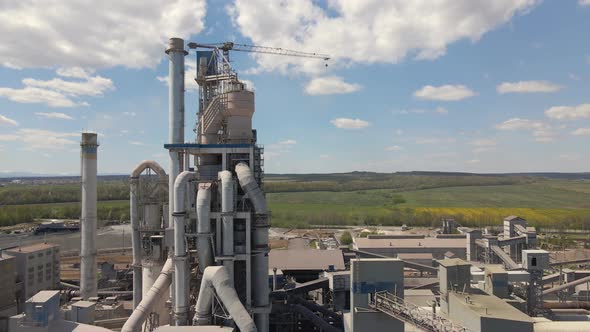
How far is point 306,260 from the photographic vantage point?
4197cm

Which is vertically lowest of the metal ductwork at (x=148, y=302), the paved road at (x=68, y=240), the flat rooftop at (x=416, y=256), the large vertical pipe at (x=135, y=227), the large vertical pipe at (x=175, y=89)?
the paved road at (x=68, y=240)

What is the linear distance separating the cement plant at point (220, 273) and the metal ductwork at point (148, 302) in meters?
0.07

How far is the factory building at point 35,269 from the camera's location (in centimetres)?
3401

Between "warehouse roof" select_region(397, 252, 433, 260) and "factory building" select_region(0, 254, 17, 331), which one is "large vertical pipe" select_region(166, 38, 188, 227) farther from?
"warehouse roof" select_region(397, 252, 433, 260)

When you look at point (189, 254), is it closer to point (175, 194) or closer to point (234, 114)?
point (175, 194)

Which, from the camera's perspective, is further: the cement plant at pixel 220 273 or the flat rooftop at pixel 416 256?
the flat rooftop at pixel 416 256

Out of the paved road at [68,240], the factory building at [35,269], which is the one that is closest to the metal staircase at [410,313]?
the factory building at [35,269]

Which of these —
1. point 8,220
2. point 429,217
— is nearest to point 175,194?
point 429,217

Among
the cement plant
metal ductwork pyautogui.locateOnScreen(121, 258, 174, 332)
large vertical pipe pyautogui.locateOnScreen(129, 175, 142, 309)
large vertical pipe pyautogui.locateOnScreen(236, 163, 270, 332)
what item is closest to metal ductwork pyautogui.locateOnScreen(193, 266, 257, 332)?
the cement plant

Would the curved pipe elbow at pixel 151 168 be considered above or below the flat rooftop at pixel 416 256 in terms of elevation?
above

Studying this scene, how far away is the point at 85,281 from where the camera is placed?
114ft

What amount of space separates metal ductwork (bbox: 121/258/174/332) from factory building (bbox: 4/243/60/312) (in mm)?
17265

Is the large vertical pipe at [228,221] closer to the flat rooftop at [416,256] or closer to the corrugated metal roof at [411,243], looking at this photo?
the flat rooftop at [416,256]

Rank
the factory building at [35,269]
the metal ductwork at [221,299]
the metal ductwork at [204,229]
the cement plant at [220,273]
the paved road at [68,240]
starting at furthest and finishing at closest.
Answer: the paved road at [68,240] → the factory building at [35,269] → the metal ductwork at [204,229] → the cement plant at [220,273] → the metal ductwork at [221,299]
